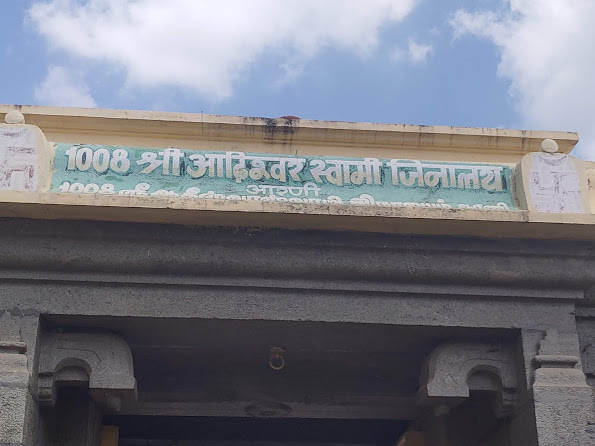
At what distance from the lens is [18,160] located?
19.3 feet

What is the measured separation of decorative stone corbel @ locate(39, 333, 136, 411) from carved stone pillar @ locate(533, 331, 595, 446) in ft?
8.20

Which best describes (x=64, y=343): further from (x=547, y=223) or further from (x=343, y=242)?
(x=547, y=223)

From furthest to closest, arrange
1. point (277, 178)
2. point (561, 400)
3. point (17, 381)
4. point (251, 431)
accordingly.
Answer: point (251, 431) → point (277, 178) → point (561, 400) → point (17, 381)

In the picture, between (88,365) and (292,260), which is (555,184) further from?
(88,365)

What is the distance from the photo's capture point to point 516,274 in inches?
235

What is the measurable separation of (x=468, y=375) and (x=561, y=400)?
626 mm

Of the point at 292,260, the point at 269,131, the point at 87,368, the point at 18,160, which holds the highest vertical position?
the point at 269,131

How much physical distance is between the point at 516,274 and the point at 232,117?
7.00 ft

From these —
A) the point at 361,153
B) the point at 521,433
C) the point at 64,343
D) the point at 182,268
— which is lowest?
the point at 521,433

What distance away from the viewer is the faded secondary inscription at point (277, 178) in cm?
602

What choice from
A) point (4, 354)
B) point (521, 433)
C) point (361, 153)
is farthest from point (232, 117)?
point (521, 433)

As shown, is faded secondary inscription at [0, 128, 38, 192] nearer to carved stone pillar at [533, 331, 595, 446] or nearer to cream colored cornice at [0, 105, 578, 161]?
cream colored cornice at [0, 105, 578, 161]

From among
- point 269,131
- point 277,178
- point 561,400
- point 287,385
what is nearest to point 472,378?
point 561,400

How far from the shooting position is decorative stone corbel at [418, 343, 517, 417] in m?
5.93
